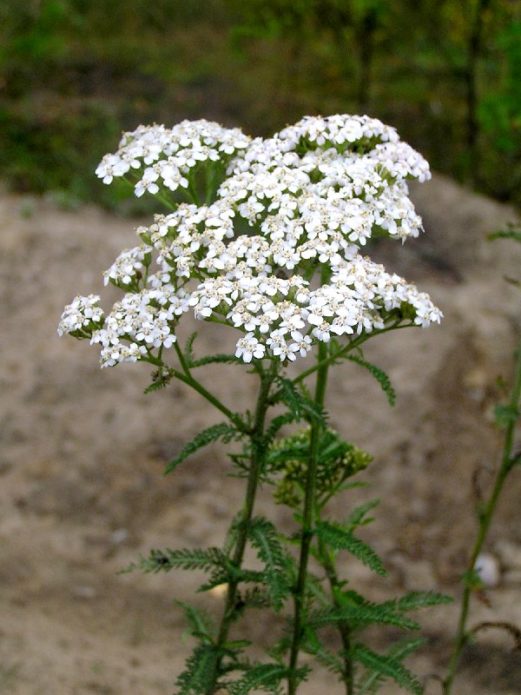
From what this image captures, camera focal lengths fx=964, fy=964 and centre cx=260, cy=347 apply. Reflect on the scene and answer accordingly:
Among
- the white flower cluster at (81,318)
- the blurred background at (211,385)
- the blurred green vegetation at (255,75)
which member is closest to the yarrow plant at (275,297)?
the white flower cluster at (81,318)

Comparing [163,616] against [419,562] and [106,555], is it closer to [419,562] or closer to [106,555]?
[106,555]

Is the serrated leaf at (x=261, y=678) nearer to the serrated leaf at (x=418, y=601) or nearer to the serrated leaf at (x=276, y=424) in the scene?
the serrated leaf at (x=418, y=601)

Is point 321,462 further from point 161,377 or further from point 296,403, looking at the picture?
point 161,377

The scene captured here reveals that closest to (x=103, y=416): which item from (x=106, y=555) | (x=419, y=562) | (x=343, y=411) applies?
(x=106, y=555)

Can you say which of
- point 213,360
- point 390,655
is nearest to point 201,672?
point 390,655

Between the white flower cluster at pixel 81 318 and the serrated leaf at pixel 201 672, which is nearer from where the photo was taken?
the white flower cluster at pixel 81 318

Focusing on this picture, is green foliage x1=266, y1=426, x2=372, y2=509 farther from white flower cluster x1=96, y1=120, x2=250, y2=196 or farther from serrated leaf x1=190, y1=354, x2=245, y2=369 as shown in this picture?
white flower cluster x1=96, y1=120, x2=250, y2=196
